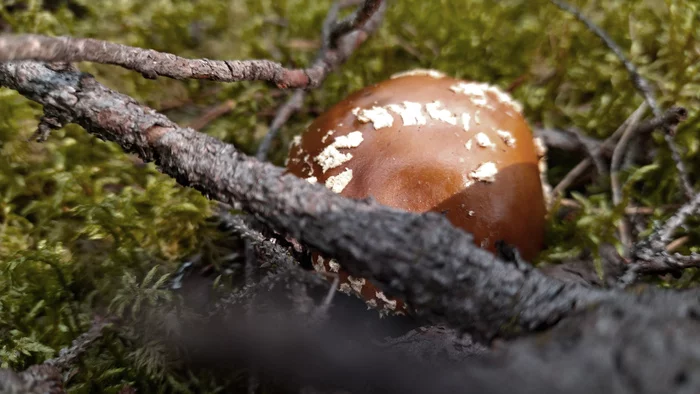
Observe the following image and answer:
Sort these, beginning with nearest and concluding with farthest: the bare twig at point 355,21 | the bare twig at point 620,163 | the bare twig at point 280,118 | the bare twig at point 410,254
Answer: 1. the bare twig at point 410,254
2. the bare twig at point 355,21
3. the bare twig at point 620,163
4. the bare twig at point 280,118

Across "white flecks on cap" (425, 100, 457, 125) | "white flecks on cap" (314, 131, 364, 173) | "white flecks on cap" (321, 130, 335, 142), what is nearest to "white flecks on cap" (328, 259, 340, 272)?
"white flecks on cap" (314, 131, 364, 173)

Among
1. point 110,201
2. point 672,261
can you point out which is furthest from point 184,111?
point 672,261

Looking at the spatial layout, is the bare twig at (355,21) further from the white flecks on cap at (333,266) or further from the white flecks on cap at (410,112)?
the white flecks on cap at (333,266)

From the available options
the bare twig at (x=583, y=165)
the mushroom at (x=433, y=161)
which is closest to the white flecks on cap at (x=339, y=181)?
the mushroom at (x=433, y=161)

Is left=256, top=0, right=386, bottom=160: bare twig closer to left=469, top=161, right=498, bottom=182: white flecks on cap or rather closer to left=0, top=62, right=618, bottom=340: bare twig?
left=469, top=161, right=498, bottom=182: white flecks on cap

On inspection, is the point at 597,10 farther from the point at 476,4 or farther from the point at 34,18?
the point at 34,18

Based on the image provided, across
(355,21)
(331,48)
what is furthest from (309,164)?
(331,48)
